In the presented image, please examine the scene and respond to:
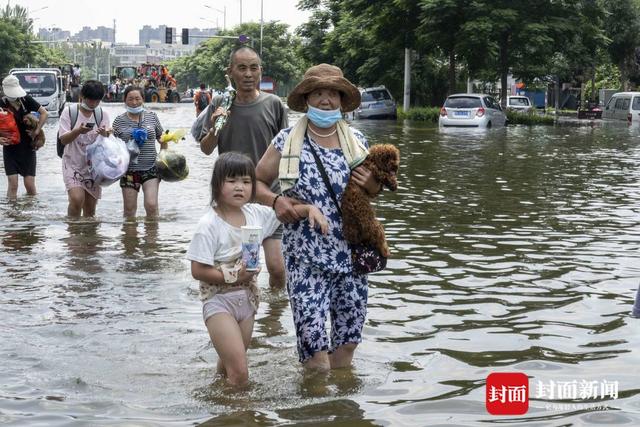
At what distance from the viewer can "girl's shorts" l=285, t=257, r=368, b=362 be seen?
5551mm

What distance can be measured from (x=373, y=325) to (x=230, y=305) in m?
2.06

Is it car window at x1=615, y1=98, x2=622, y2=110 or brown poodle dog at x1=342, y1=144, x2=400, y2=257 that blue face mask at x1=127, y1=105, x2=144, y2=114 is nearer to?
brown poodle dog at x1=342, y1=144, x2=400, y2=257

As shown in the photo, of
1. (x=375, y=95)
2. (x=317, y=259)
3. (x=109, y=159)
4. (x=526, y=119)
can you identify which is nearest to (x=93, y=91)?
(x=109, y=159)

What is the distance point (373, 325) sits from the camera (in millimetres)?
7371

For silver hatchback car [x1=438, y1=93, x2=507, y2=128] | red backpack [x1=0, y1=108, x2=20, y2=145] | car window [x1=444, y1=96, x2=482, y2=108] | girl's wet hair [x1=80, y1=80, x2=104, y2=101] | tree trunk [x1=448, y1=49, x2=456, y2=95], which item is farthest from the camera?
tree trunk [x1=448, y1=49, x2=456, y2=95]

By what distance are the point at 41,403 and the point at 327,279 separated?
1.55 m

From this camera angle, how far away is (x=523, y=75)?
166 feet

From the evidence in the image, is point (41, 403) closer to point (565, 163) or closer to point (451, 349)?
point (451, 349)

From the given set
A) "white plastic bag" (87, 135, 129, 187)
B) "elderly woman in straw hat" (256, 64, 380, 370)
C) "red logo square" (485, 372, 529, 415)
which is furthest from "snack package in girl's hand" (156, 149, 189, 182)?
"red logo square" (485, 372, 529, 415)

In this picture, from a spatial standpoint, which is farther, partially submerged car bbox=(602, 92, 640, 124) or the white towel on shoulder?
partially submerged car bbox=(602, 92, 640, 124)

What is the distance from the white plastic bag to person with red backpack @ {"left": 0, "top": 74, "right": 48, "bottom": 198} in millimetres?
2406

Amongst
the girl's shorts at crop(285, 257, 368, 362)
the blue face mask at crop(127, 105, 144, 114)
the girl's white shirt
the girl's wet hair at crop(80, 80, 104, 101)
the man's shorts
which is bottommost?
the girl's shorts at crop(285, 257, 368, 362)

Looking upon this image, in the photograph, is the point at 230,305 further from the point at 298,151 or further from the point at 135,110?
the point at 135,110

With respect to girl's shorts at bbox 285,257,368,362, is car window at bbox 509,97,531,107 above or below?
above
